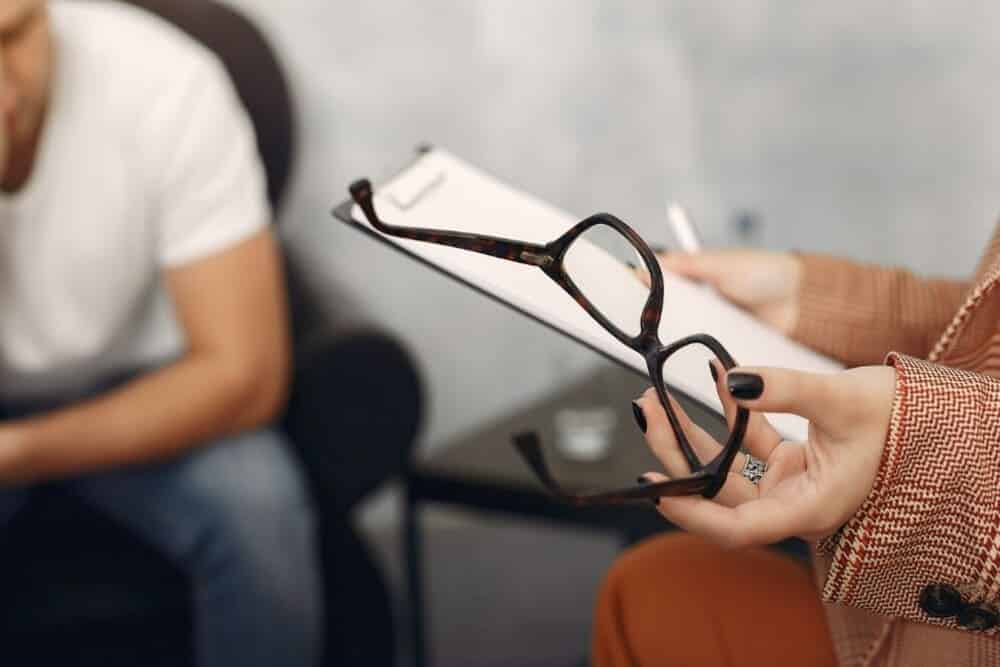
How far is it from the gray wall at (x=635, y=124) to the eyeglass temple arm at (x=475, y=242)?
3.61ft

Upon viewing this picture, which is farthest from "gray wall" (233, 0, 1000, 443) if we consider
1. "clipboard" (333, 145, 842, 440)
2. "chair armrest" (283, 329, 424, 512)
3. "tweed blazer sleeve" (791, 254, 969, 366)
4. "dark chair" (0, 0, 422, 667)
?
"clipboard" (333, 145, 842, 440)

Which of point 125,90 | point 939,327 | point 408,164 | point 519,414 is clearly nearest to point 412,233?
point 408,164

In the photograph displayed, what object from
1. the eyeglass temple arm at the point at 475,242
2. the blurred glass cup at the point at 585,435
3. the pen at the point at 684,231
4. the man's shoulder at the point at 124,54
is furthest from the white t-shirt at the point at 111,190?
the eyeglass temple arm at the point at 475,242

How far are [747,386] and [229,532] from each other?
95cm

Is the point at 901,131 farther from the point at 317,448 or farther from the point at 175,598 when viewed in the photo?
the point at 175,598

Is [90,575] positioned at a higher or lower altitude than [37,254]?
lower

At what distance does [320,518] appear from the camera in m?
1.42

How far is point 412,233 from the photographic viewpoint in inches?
19.6

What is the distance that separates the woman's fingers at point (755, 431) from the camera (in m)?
0.45

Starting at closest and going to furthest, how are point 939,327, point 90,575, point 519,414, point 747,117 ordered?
point 939,327 < point 90,575 < point 519,414 < point 747,117

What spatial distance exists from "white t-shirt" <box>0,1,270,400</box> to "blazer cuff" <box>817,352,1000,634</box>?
3.09 feet

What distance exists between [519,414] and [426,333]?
49 centimetres

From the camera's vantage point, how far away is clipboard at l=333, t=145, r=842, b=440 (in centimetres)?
55

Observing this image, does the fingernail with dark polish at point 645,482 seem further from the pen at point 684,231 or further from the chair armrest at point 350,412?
the chair armrest at point 350,412
